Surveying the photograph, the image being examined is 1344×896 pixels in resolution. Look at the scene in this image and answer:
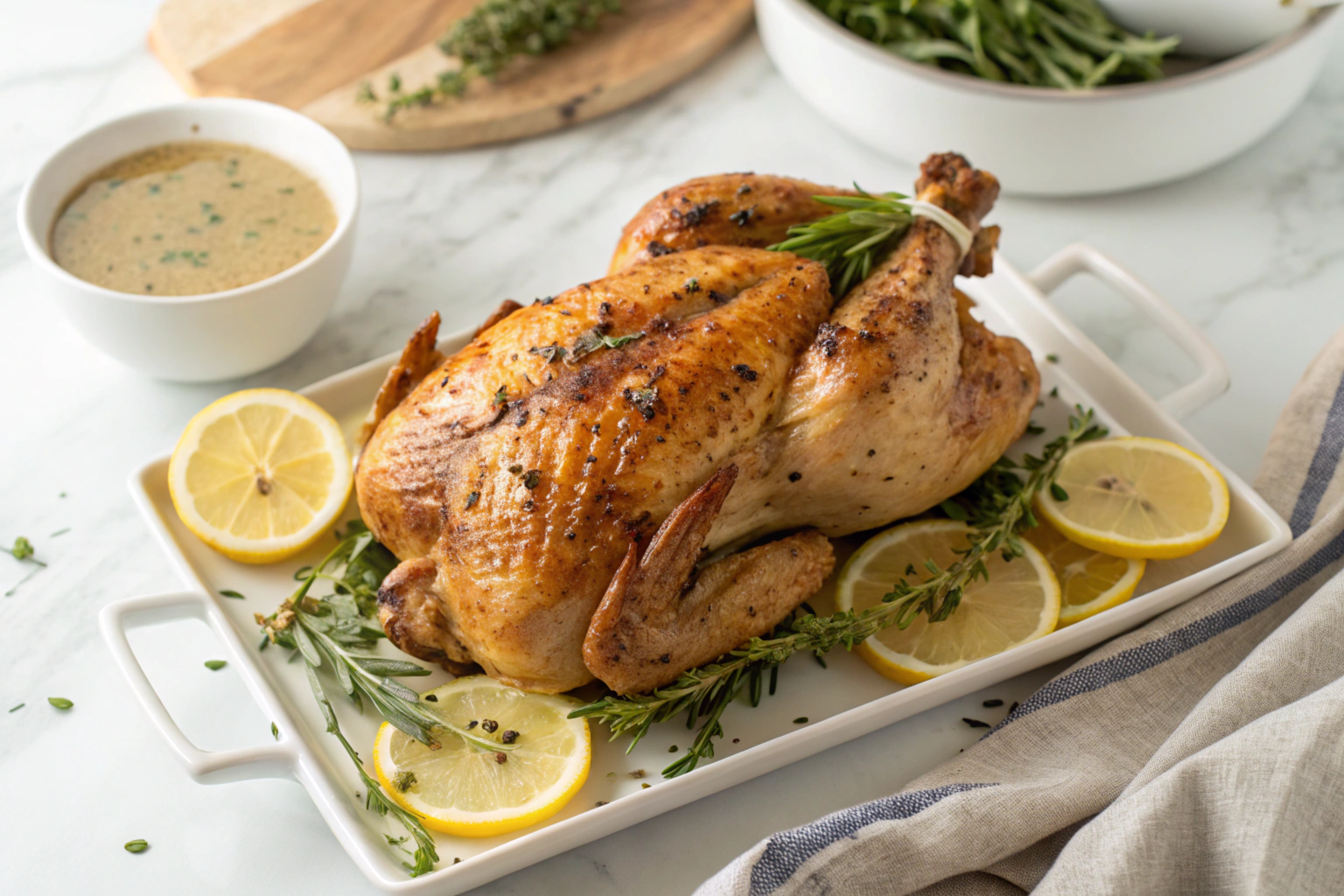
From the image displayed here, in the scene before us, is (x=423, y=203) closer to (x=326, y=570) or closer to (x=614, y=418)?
(x=326, y=570)

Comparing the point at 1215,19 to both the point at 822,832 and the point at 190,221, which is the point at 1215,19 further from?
the point at 190,221

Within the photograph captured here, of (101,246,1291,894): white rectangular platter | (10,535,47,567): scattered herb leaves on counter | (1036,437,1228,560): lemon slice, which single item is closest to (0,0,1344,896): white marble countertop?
(10,535,47,567): scattered herb leaves on counter

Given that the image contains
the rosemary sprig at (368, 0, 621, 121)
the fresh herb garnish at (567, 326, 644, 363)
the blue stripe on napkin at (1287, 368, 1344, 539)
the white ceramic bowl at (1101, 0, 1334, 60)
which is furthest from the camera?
the rosemary sprig at (368, 0, 621, 121)

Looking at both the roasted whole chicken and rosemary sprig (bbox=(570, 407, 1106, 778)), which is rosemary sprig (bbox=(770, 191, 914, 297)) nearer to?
the roasted whole chicken

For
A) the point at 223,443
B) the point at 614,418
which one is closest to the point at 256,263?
the point at 223,443

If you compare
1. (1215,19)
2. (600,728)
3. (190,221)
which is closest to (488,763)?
(600,728)

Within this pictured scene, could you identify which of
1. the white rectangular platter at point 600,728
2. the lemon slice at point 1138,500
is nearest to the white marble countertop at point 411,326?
the white rectangular platter at point 600,728
